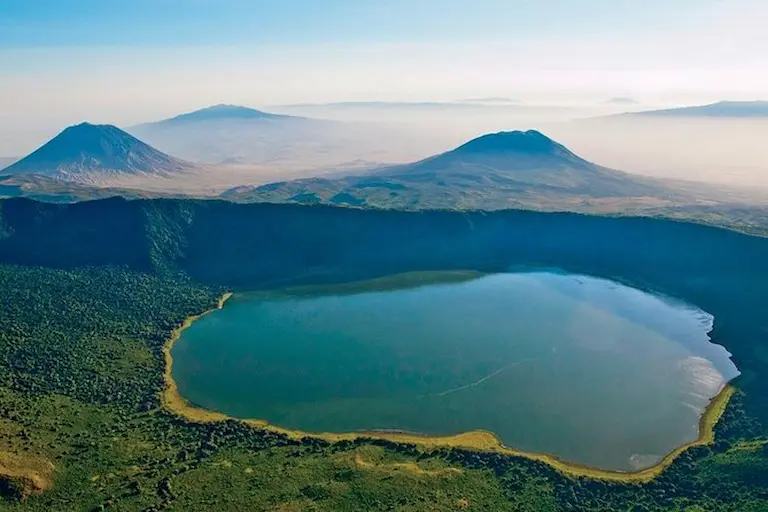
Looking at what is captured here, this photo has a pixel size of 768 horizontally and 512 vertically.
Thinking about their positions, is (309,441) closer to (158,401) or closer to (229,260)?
(158,401)

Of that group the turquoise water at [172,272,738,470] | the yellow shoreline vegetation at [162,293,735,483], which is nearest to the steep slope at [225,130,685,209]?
the turquoise water at [172,272,738,470]

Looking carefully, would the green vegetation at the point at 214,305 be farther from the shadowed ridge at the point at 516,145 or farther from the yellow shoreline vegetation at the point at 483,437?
the shadowed ridge at the point at 516,145

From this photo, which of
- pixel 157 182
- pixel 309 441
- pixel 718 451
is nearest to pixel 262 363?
pixel 309 441

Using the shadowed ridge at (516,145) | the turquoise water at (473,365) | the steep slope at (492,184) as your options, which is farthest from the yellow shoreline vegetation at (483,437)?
the shadowed ridge at (516,145)

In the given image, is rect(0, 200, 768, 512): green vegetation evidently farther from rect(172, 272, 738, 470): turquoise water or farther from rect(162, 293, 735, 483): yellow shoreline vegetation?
rect(172, 272, 738, 470): turquoise water

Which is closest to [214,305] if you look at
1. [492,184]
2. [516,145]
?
[492,184]
